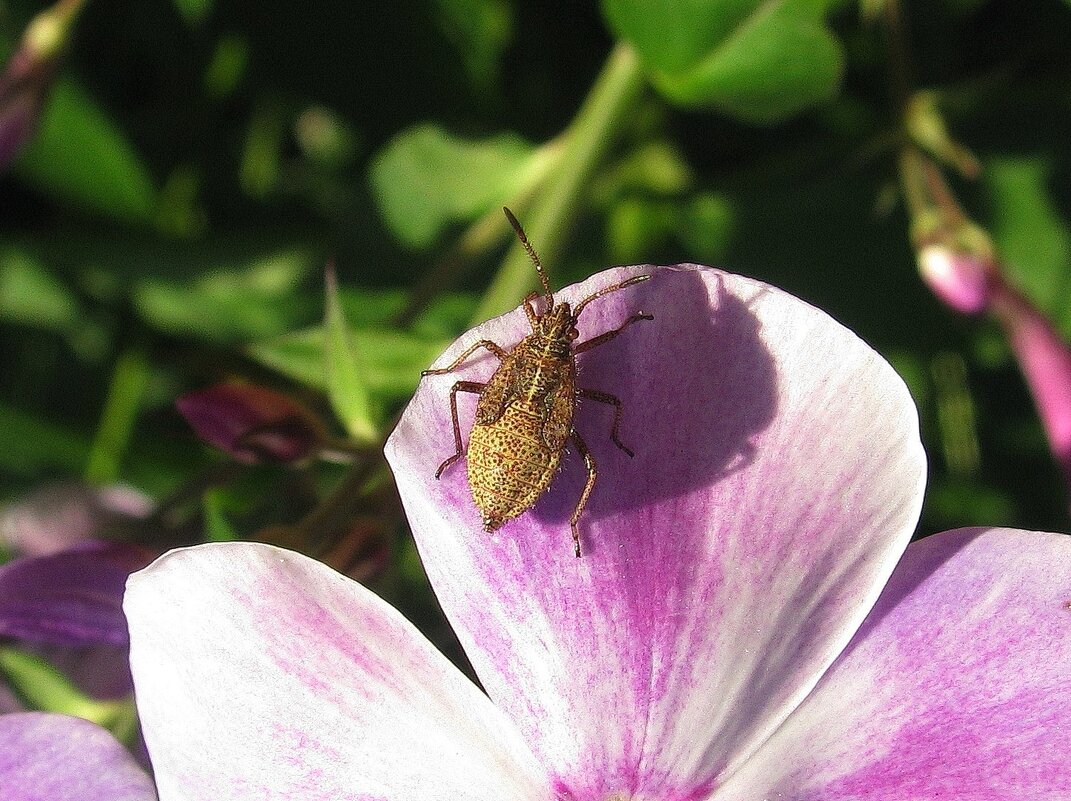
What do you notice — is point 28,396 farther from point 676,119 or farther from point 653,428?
point 653,428

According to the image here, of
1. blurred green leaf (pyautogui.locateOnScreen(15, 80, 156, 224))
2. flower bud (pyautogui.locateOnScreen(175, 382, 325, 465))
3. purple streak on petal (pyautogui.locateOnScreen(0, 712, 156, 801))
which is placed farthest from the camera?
blurred green leaf (pyautogui.locateOnScreen(15, 80, 156, 224))

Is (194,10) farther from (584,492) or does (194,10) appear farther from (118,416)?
(584,492)

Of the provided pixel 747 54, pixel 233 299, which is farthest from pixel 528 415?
pixel 233 299

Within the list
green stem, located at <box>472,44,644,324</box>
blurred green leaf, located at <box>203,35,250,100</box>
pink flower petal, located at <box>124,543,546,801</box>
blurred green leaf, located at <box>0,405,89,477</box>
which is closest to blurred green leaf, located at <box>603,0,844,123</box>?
green stem, located at <box>472,44,644,324</box>

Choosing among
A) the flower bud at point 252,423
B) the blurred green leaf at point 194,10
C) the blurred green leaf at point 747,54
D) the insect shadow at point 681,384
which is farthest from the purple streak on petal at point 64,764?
the blurred green leaf at point 194,10

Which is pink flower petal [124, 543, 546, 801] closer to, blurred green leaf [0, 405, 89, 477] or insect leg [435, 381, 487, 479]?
insect leg [435, 381, 487, 479]

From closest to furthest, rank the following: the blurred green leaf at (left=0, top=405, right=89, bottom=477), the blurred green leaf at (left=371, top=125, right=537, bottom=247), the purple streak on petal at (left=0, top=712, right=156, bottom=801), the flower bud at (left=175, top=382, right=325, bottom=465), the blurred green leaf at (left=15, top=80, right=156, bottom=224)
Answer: the purple streak on petal at (left=0, top=712, right=156, bottom=801), the flower bud at (left=175, top=382, right=325, bottom=465), the blurred green leaf at (left=371, top=125, right=537, bottom=247), the blurred green leaf at (left=0, top=405, right=89, bottom=477), the blurred green leaf at (left=15, top=80, right=156, bottom=224)
